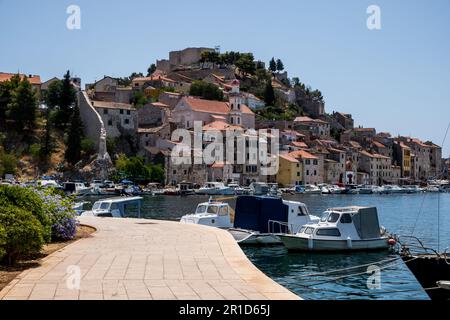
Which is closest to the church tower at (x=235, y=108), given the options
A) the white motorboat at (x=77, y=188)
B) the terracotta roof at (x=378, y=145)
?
the terracotta roof at (x=378, y=145)

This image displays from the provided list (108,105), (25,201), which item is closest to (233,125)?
(108,105)

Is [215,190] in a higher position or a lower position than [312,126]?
lower

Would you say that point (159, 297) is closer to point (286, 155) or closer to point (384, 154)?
point (286, 155)

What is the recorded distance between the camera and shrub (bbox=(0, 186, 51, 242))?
37.8 ft

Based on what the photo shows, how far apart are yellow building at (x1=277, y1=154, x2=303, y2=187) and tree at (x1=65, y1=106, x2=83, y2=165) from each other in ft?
118

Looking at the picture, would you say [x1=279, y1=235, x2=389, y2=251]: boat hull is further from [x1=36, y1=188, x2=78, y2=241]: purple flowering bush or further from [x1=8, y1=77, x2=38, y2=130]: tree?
[x1=8, y1=77, x2=38, y2=130]: tree

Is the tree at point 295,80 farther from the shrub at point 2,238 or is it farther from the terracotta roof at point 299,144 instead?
the shrub at point 2,238

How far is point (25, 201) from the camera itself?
39.1 feet

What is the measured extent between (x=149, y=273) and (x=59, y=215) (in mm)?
5552

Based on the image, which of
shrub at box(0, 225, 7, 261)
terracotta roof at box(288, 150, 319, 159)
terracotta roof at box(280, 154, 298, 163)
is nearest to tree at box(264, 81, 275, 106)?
terracotta roof at box(288, 150, 319, 159)

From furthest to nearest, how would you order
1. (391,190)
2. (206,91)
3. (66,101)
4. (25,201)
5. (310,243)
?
(206,91)
(391,190)
(66,101)
(310,243)
(25,201)

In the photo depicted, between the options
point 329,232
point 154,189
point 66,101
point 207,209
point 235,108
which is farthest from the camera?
point 235,108

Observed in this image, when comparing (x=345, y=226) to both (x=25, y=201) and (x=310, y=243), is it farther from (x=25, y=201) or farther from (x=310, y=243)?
(x=25, y=201)
